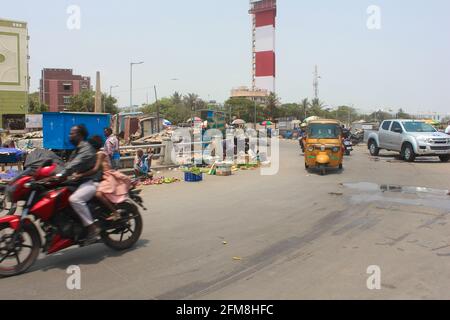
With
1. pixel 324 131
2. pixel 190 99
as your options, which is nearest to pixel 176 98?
pixel 190 99

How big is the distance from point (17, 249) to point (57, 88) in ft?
374

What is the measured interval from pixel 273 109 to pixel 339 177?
78.7 m

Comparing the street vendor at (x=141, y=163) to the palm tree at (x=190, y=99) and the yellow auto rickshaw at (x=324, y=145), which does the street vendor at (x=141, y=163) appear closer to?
the yellow auto rickshaw at (x=324, y=145)

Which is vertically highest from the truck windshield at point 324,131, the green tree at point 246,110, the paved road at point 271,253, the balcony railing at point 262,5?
the balcony railing at point 262,5

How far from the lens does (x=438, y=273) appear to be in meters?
5.18

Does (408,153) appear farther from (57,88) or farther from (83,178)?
(57,88)

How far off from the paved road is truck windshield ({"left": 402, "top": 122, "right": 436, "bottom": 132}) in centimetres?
1039

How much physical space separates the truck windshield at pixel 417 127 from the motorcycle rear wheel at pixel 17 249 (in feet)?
62.2

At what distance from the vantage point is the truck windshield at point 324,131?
53.8 ft

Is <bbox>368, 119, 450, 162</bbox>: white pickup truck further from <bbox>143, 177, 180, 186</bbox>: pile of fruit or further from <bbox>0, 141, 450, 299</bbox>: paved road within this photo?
<bbox>143, 177, 180, 186</bbox>: pile of fruit

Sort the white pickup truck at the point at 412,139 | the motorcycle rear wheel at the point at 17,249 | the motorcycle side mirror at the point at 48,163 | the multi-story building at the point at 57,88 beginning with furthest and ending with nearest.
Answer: the multi-story building at the point at 57,88 → the white pickup truck at the point at 412,139 → the motorcycle side mirror at the point at 48,163 → the motorcycle rear wheel at the point at 17,249

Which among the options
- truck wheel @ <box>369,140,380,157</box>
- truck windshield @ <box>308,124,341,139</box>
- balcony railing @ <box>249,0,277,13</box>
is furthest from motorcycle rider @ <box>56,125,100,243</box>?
balcony railing @ <box>249,0,277,13</box>

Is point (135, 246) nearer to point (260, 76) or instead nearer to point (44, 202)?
point (44, 202)

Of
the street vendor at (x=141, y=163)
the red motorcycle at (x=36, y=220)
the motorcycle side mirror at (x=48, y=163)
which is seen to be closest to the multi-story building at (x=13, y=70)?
the street vendor at (x=141, y=163)
